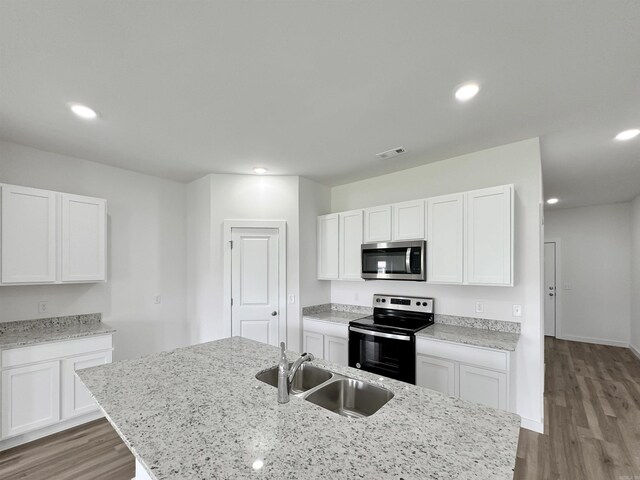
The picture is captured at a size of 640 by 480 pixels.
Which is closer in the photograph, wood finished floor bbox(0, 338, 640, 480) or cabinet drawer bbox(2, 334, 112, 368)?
wood finished floor bbox(0, 338, 640, 480)

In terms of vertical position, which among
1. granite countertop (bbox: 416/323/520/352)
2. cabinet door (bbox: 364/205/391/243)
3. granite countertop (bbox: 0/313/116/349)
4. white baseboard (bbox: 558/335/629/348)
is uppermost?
cabinet door (bbox: 364/205/391/243)

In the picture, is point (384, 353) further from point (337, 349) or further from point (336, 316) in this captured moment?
point (336, 316)

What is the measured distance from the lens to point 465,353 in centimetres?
256

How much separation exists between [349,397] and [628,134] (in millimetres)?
3128

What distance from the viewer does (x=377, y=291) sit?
3.76 metres

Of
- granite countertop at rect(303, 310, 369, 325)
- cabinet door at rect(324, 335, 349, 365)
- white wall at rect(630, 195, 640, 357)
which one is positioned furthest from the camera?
white wall at rect(630, 195, 640, 357)

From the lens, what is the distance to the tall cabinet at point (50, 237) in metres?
2.56

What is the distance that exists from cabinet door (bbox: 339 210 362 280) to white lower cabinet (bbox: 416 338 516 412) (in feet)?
3.81

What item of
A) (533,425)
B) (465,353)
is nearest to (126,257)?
(465,353)

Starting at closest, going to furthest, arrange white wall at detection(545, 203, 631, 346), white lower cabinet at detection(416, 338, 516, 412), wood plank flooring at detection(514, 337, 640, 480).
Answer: wood plank flooring at detection(514, 337, 640, 480) < white lower cabinet at detection(416, 338, 516, 412) < white wall at detection(545, 203, 631, 346)

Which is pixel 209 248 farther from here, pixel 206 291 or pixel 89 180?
pixel 89 180

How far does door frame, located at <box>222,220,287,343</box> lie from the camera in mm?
3584

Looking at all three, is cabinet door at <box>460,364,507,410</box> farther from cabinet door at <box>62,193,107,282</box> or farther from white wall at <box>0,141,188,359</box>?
cabinet door at <box>62,193,107,282</box>

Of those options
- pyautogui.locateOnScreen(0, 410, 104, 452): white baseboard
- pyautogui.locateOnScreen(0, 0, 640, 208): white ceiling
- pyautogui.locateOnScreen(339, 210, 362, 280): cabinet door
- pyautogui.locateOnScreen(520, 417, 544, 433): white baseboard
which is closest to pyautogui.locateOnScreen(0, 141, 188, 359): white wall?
pyautogui.locateOnScreen(0, 0, 640, 208): white ceiling
